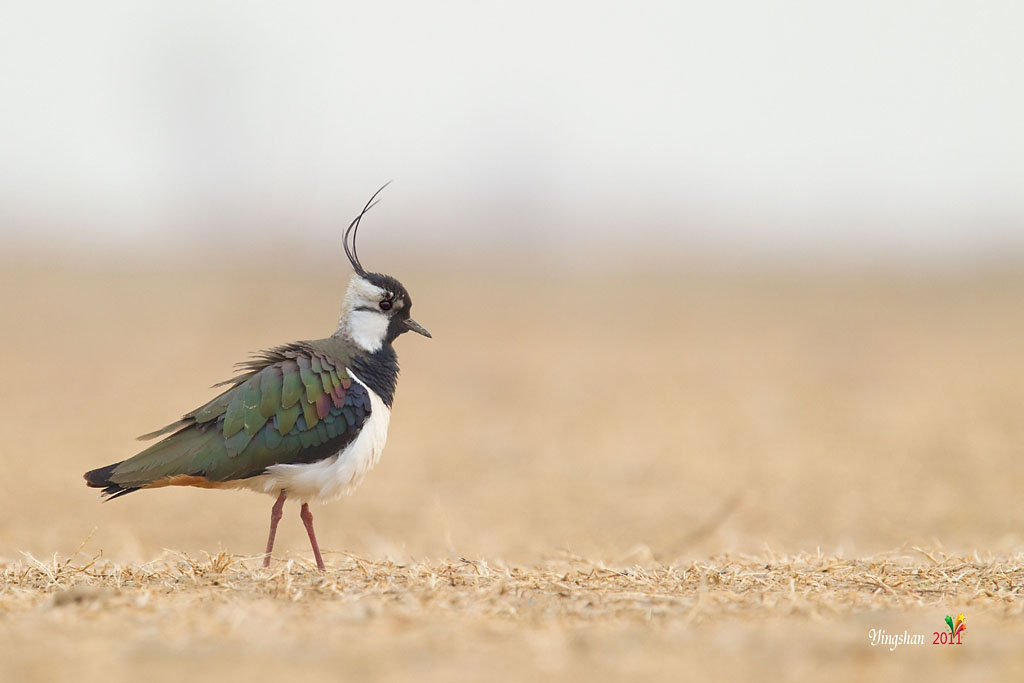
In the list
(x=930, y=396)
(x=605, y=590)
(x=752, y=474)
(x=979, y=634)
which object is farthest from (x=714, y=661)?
(x=930, y=396)

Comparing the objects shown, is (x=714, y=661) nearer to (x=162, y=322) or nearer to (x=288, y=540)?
(x=288, y=540)

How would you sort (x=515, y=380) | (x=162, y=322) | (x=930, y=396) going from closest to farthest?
(x=930, y=396)
(x=515, y=380)
(x=162, y=322)

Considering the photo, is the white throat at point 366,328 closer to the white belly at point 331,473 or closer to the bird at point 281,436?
the bird at point 281,436

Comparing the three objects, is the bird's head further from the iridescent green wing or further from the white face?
the iridescent green wing

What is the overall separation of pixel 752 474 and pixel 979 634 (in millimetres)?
7744

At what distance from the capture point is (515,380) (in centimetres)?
1742

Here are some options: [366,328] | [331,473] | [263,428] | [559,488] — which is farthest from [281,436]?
[559,488]

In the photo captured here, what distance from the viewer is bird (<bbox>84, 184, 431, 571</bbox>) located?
5.49 metres

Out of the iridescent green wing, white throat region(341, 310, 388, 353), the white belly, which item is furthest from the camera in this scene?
white throat region(341, 310, 388, 353)

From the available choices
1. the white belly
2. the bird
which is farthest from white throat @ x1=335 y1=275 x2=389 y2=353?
the white belly

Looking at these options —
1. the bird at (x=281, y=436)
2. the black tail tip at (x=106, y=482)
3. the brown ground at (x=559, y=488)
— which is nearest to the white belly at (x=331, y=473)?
the bird at (x=281, y=436)

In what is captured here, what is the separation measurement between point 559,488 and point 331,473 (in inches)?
227

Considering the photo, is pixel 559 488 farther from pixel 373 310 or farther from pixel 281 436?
pixel 281 436

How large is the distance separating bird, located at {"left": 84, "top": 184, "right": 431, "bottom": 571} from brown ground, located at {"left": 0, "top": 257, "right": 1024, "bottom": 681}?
43cm
